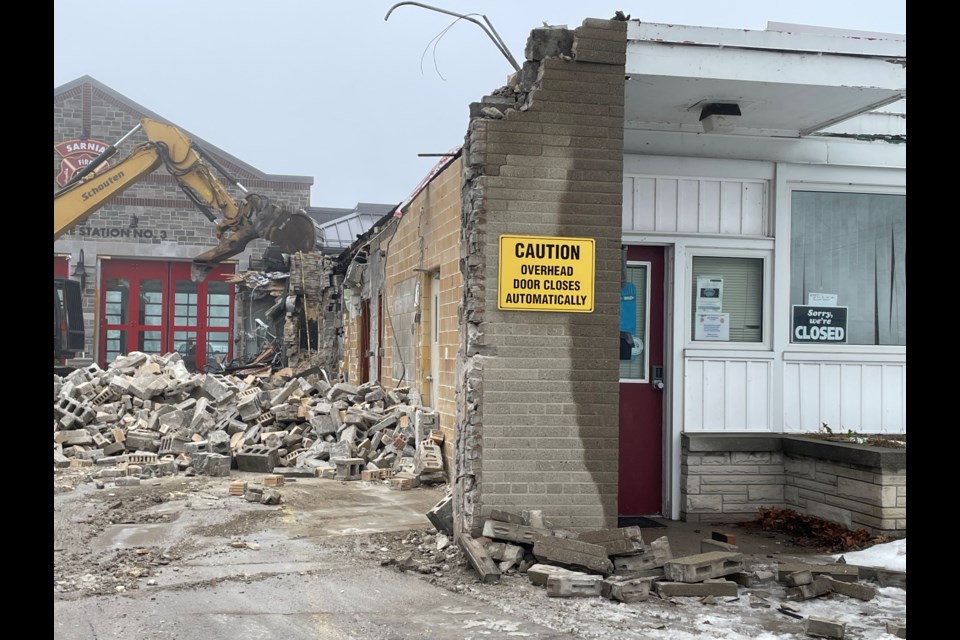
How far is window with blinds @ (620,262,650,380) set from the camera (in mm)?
8477

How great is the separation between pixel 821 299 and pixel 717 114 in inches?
91.4

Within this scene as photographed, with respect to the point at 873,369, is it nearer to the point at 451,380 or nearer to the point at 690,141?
the point at 690,141

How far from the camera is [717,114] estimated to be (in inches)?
301

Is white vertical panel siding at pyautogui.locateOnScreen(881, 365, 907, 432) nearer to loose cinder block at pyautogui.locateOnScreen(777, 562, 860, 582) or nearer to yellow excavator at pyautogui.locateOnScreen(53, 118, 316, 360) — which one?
loose cinder block at pyautogui.locateOnScreen(777, 562, 860, 582)

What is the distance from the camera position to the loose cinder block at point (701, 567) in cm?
594

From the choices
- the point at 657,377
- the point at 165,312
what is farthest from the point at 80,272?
the point at 657,377

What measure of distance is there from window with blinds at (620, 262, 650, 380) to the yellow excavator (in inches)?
678

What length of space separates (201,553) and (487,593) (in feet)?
8.43

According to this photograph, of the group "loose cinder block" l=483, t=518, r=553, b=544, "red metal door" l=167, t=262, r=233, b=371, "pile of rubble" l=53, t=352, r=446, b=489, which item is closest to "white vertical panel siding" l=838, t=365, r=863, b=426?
"loose cinder block" l=483, t=518, r=553, b=544

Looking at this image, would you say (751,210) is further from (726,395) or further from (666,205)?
(726,395)

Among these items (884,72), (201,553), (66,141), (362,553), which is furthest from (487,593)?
(66,141)

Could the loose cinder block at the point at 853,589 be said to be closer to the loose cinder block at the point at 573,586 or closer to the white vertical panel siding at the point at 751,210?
the loose cinder block at the point at 573,586
